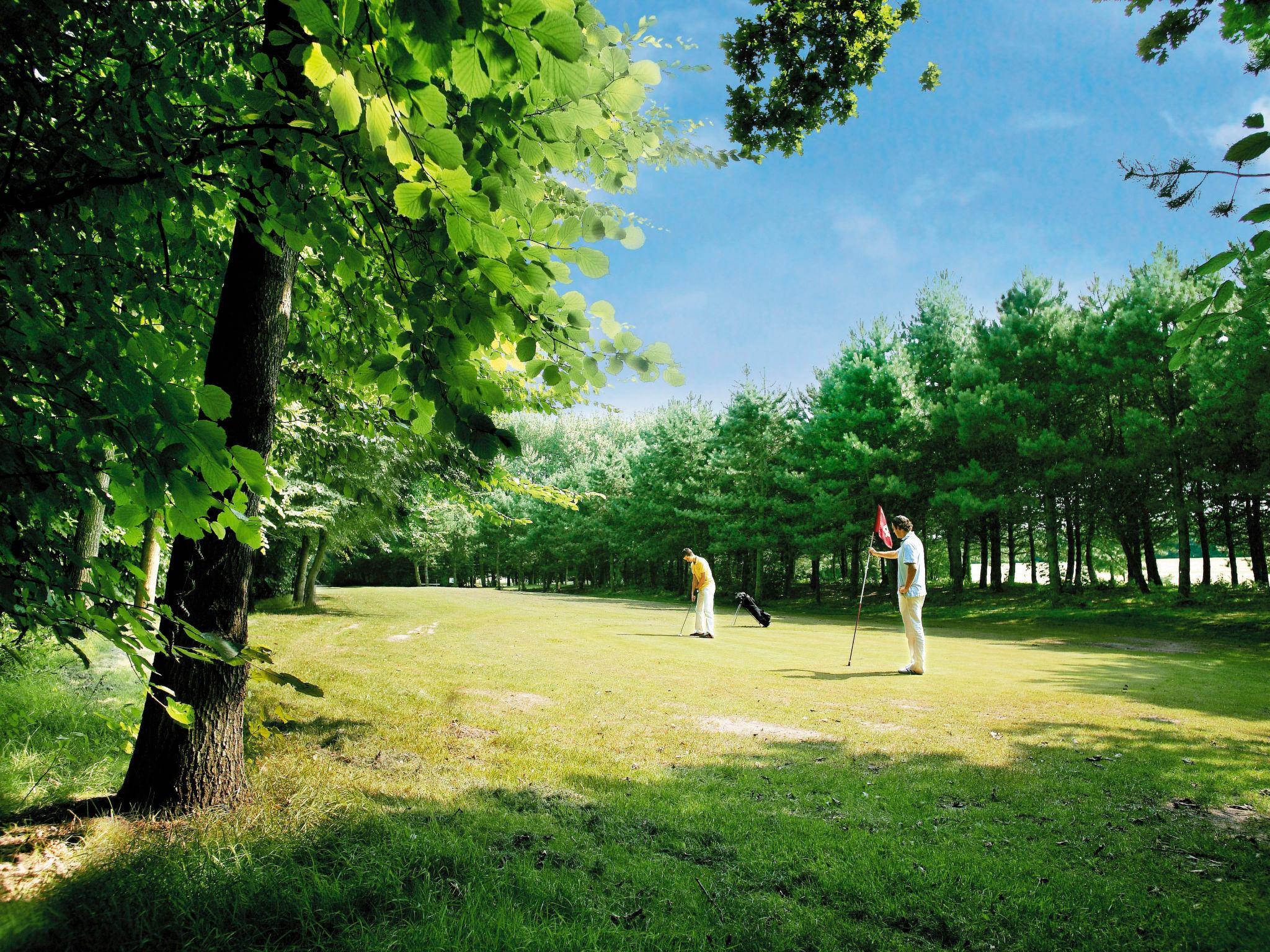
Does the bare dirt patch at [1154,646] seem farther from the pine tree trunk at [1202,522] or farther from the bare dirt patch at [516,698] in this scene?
the bare dirt patch at [516,698]

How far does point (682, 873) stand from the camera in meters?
3.27

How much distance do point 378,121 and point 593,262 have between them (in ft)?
2.03

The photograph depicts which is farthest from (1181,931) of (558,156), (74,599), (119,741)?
(119,741)

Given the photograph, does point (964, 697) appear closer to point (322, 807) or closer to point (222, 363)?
point (322, 807)

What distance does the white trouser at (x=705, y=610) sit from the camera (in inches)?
592

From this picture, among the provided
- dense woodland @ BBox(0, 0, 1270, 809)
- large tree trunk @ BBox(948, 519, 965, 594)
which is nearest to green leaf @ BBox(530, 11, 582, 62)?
dense woodland @ BBox(0, 0, 1270, 809)

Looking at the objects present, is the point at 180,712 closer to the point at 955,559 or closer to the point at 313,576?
the point at 313,576

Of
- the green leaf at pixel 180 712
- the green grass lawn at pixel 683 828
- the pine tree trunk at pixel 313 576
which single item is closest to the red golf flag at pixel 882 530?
the green grass lawn at pixel 683 828

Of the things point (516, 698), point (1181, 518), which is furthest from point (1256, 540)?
point (516, 698)

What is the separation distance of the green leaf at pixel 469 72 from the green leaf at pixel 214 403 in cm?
85

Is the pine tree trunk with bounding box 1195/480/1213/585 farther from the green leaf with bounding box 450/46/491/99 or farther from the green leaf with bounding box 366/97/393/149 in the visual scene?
the green leaf with bounding box 366/97/393/149

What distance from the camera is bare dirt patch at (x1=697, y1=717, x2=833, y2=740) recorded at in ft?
19.5

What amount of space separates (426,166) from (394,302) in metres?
0.60

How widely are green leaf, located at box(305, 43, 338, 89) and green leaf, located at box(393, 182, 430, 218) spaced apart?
220 millimetres
